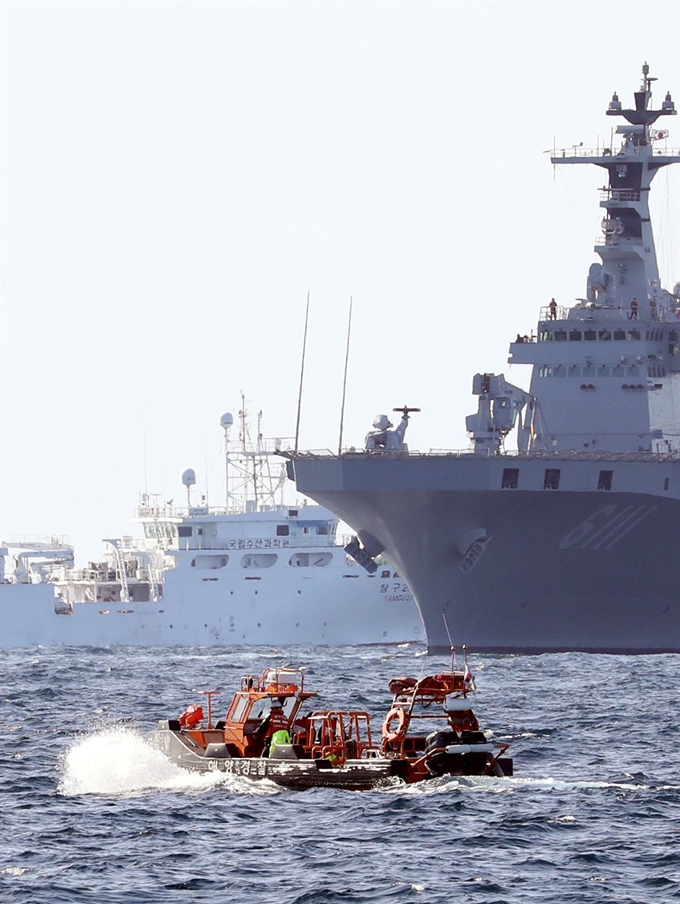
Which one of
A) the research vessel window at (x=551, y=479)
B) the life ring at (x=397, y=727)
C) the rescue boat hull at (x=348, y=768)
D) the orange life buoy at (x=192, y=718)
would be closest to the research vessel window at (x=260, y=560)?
the research vessel window at (x=551, y=479)

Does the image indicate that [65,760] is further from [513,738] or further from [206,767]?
[513,738]

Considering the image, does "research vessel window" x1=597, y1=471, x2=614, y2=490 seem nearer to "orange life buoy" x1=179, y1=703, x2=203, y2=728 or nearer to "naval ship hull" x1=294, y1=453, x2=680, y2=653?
"naval ship hull" x1=294, y1=453, x2=680, y2=653

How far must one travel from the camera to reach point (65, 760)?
28.3 meters

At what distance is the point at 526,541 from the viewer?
52.2 meters

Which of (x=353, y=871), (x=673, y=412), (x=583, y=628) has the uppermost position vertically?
(x=673, y=412)

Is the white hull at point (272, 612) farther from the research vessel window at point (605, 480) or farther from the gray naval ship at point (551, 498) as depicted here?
the research vessel window at point (605, 480)

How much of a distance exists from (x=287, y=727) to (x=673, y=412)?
117 feet

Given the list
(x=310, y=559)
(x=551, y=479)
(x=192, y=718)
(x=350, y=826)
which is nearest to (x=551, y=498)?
(x=551, y=479)

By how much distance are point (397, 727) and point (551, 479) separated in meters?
27.3

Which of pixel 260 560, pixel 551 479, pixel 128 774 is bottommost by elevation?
pixel 128 774

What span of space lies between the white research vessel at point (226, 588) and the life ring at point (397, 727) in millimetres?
55645

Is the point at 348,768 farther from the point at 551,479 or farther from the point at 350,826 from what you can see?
the point at 551,479

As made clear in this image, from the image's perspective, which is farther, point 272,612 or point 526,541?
point 272,612

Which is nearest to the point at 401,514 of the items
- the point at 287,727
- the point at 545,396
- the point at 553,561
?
the point at 553,561
